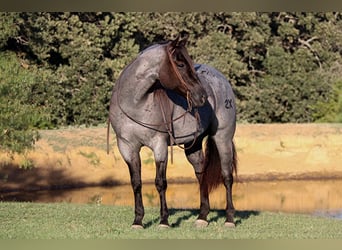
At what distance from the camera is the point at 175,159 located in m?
21.2

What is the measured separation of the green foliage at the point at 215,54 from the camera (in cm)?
2533

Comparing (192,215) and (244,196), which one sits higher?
(192,215)

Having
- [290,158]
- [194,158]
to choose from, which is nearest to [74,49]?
[290,158]

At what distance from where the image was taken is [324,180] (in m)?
21.4

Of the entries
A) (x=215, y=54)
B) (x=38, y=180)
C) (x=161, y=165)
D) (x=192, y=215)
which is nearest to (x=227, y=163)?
(x=192, y=215)

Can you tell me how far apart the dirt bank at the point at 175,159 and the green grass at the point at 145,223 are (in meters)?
9.02

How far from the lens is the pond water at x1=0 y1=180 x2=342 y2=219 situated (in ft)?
51.2

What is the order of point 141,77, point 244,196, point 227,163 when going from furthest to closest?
1. point 244,196
2. point 227,163
3. point 141,77

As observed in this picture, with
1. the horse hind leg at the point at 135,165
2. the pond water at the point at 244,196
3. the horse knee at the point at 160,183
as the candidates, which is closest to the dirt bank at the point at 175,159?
the pond water at the point at 244,196

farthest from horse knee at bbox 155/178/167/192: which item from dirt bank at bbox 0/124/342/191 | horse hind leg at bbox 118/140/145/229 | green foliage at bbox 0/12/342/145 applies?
green foliage at bbox 0/12/342/145

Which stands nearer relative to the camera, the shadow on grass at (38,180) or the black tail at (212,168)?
the black tail at (212,168)

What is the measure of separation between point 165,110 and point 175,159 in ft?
44.1

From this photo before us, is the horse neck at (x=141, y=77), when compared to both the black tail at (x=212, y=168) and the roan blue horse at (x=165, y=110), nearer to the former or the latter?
the roan blue horse at (x=165, y=110)

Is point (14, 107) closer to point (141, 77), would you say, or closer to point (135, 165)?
point (135, 165)
